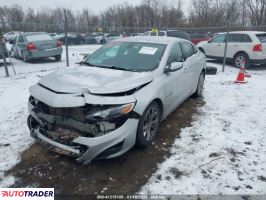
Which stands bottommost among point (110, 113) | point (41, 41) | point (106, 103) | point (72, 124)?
point (72, 124)

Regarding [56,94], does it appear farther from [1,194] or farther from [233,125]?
[233,125]

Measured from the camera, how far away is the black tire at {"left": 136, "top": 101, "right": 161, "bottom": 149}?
351cm

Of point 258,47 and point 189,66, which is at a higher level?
point 258,47

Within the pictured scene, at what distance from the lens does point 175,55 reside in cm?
480

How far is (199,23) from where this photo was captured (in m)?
40.1

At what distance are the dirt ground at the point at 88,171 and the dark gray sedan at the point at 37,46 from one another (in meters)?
8.55

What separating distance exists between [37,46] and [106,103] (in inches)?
380

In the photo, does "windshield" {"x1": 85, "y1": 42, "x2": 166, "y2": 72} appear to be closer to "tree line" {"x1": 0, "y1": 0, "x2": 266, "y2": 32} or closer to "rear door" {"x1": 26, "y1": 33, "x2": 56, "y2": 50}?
"rear door" {"x1": 26, "y1": 33, "x2": 56, "y2": 50}

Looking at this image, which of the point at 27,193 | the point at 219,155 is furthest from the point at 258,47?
the point at 27,193

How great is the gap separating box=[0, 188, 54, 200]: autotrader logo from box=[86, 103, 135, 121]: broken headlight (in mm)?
988

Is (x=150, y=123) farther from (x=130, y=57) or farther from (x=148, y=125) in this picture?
(x=130, y=57)

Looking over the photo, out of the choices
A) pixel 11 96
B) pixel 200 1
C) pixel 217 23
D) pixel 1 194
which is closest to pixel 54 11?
pixel 200 1

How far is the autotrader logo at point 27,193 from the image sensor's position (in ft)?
9.54

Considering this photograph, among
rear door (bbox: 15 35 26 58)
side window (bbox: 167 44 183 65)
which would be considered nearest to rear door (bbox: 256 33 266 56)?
side window (bbox: 167 44 183 65)
